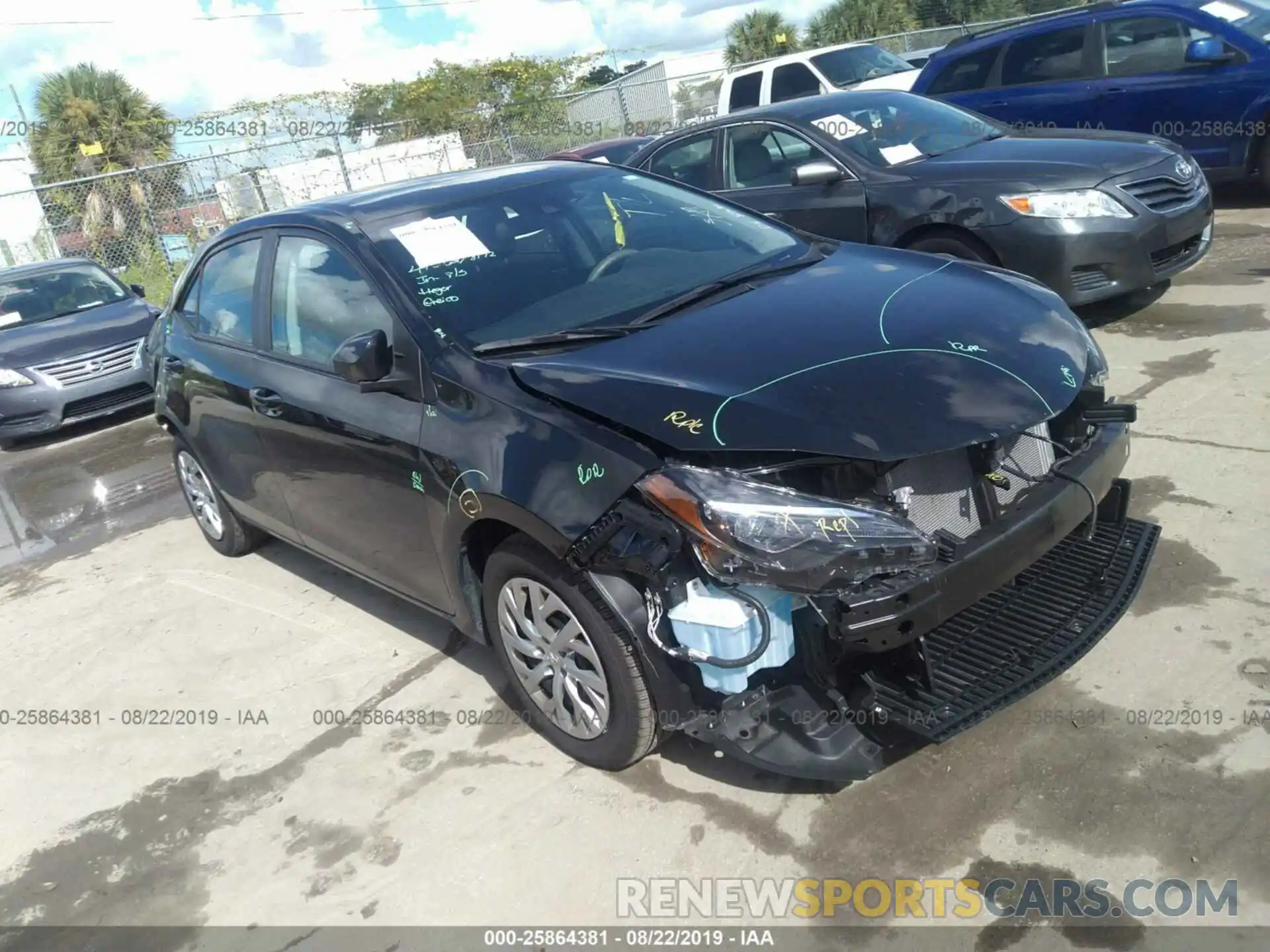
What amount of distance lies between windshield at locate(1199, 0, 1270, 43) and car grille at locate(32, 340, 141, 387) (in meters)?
9.49

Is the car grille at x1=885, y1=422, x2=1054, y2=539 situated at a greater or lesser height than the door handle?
lesser

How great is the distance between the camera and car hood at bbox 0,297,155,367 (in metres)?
9.10

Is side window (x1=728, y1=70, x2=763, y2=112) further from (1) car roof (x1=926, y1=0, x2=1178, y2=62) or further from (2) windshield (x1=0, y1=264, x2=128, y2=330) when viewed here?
(2) windshield (x1=0, y1=264, x2=128, y2=330)

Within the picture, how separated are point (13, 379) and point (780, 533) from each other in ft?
28.1

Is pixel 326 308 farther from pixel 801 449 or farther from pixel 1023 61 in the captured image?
pixel 1023 61

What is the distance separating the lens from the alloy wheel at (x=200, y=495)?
18.0 feet

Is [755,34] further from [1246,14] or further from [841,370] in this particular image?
[841,370]

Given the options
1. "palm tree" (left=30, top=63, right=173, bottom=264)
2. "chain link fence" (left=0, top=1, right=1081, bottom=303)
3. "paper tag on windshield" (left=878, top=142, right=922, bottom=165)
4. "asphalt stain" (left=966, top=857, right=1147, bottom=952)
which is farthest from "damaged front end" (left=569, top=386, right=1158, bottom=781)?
"palm tree" (left=30, top=63, right=173, bottom=264)

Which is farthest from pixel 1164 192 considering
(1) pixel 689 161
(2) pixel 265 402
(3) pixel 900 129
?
(2) pixel 265 402

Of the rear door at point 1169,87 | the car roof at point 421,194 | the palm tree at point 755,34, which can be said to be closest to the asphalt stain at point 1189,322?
the rear door at point 1169,87

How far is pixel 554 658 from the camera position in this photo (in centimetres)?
315

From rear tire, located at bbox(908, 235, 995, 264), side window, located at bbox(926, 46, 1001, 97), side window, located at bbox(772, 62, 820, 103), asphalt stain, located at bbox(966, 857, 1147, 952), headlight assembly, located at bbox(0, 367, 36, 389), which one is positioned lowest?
asphalt stain, located at bbox(966, 857, 1147, 952)

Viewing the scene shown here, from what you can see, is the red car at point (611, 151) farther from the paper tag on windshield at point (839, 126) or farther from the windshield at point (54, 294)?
the paper tag on windshield at point (839, 126)

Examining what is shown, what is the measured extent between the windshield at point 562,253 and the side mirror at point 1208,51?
589 centimetres
